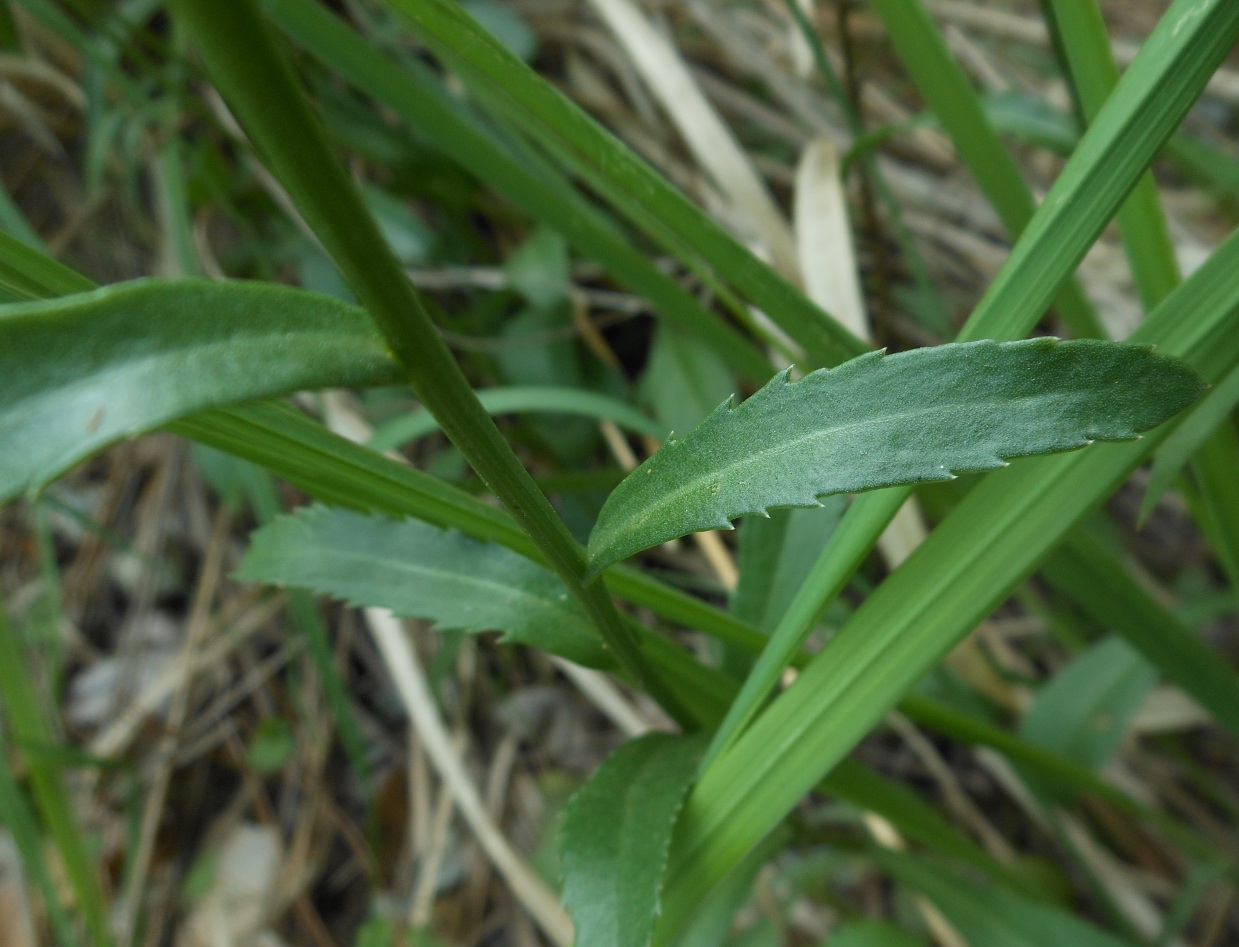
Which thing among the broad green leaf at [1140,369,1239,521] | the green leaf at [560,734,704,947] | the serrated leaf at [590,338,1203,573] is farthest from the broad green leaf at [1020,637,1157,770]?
the serrated leaf at [590,338,1203,573]

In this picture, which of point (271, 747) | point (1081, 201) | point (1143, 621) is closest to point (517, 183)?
point (1081, 201)

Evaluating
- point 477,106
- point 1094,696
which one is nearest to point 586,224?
point 477,106

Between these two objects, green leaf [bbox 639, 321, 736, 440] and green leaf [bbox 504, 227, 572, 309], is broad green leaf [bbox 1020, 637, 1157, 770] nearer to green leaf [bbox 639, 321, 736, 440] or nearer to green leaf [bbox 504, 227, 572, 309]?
green leaf [bbox 639, 321, 736, 440]

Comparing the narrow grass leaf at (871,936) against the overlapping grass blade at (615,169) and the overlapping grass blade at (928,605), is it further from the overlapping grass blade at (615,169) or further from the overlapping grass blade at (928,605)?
the overlapping grass blade at (615,169)

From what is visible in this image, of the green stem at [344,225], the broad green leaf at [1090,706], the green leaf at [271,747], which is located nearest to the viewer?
the green stem at [344,225]

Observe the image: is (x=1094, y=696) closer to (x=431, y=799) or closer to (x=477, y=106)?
(x=431, y=799)

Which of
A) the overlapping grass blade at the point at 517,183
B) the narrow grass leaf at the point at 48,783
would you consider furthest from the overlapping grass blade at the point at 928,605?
the narrow grass leaf at the point at 48,783
